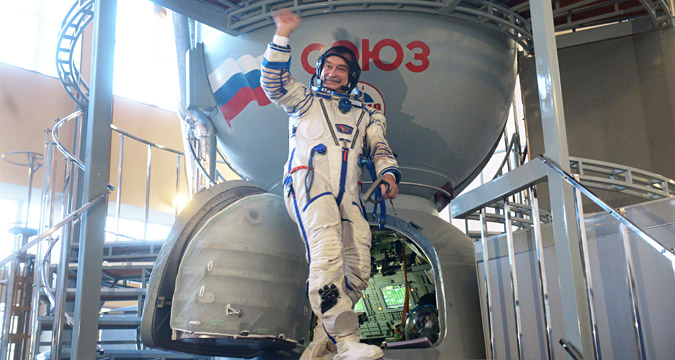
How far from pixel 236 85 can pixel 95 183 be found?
130 cm

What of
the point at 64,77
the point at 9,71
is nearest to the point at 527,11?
the point at 64,77

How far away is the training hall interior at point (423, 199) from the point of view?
306 centimetres

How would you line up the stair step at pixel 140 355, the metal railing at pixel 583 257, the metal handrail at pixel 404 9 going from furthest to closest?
the stair step at pixel 140 355 < the metal handrail at pixel 404 9 < the metal railing at pixel 583 257

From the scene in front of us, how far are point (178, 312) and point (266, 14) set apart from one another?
2106mm

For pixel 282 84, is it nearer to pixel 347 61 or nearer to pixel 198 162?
pixel 347 61

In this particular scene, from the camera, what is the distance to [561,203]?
2865mm

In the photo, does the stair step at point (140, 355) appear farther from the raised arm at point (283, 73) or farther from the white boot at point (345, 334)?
the raised arm at point (283, 73)

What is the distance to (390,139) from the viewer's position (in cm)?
437

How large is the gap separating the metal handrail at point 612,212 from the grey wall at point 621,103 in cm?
273

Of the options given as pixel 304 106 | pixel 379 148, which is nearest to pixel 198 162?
pixel 304 106

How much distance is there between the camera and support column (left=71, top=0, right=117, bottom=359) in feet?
11.6

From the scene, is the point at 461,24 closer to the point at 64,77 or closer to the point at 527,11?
the point at 527,11

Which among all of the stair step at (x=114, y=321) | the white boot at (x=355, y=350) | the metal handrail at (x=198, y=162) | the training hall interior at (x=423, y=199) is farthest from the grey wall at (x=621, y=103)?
the stair step at (x=114, y=321)

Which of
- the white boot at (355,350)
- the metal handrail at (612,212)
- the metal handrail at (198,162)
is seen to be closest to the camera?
the metal handrail at (612,212)
